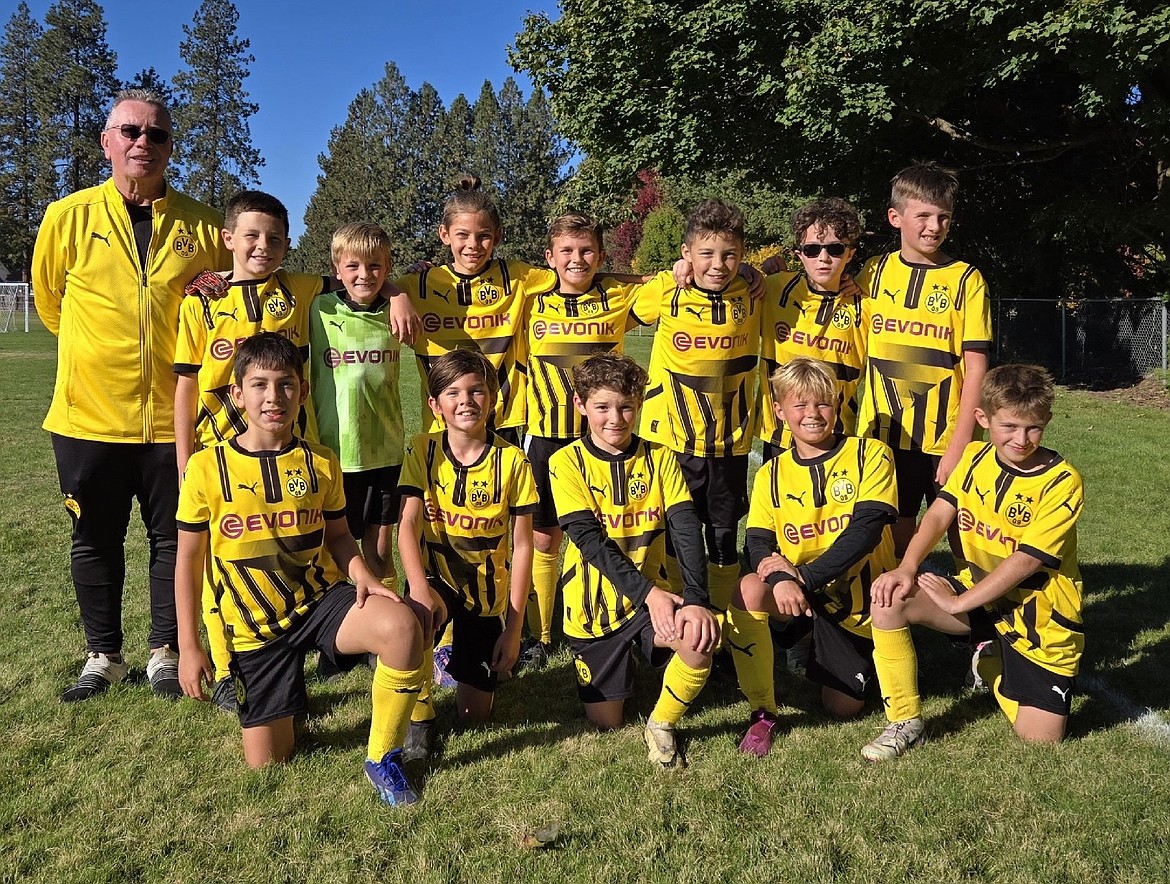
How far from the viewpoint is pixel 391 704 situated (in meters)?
2.84

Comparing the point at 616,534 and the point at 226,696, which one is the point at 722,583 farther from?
the point at 226,696

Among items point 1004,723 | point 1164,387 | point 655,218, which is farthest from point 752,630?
point 655,218

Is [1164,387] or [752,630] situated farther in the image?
[1164,387]

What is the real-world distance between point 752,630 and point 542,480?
1.43m

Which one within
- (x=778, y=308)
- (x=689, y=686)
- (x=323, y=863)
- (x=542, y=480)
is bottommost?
(x=323, y=863)

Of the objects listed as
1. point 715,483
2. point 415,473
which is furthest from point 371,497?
point 715,483

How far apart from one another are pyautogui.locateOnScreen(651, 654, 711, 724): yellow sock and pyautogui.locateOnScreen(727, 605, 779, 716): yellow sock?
236 millimetres

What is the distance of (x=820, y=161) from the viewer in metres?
14.8

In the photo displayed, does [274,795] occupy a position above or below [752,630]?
below

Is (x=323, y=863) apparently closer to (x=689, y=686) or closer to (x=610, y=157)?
(x=689, y=686)

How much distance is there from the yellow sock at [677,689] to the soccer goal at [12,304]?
36.9m

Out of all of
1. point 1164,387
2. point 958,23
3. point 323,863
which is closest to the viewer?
point 323,863

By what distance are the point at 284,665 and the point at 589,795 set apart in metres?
1.20

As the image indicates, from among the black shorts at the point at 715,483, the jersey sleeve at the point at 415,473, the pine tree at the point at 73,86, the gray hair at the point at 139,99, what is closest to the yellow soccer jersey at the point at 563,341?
the black shorts at the point at 715,483
